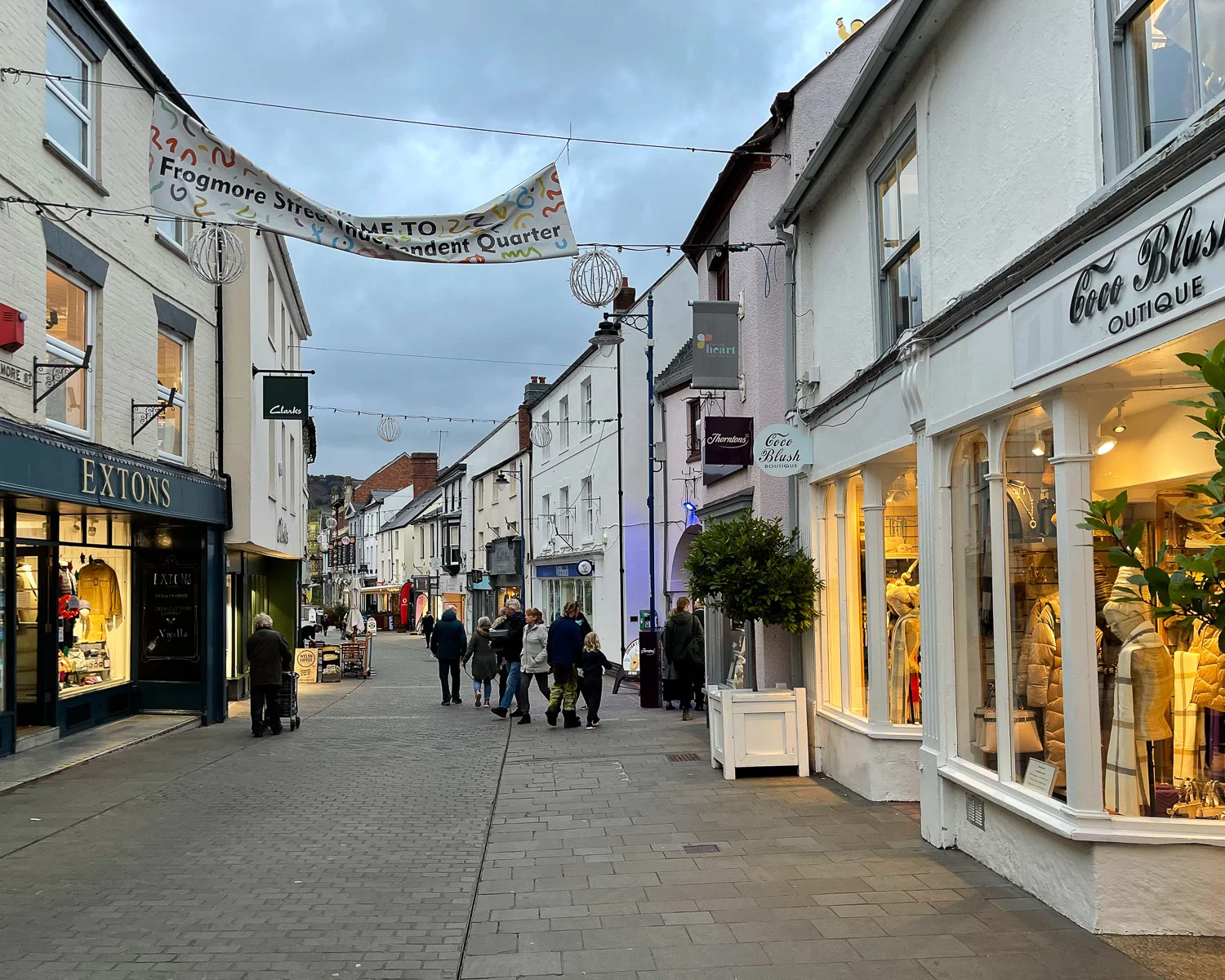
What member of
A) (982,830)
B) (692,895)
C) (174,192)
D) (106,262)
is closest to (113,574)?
(106,262)

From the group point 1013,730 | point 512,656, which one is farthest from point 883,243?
point 512,656

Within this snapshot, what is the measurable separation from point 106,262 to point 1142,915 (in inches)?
470

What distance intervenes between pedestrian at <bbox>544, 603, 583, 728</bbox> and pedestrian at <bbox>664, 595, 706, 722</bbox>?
201 cm

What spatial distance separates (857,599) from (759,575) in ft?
3.20

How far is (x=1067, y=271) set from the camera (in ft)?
18.8

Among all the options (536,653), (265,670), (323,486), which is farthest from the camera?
(323,486)

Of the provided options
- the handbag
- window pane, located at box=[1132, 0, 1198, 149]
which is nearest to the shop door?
the handbag

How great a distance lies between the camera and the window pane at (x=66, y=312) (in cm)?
1139

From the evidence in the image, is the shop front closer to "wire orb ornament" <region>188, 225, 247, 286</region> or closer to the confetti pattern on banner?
the confetti pattern on banner

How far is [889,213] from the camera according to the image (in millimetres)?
9180

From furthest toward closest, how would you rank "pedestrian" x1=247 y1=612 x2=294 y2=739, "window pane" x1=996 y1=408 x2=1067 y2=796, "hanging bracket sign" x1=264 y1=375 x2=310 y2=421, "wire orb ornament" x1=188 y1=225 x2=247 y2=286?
"hanging bracket sign" x1=264 y1=375 x2=310 y2=421, "pedestrian" x1=247 y1=612 x2=294 y2=739, "wire orb ornament" x1=188 y1=225 x2=247 y2=286, "window pane" x1=996 y1=408 x2=1067 y2=796

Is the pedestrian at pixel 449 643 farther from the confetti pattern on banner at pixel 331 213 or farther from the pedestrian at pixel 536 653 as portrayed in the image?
the confetti pattern on banner at pixel 331 213

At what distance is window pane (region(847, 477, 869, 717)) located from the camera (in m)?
10.1

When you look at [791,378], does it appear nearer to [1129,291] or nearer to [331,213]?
[331,213]
